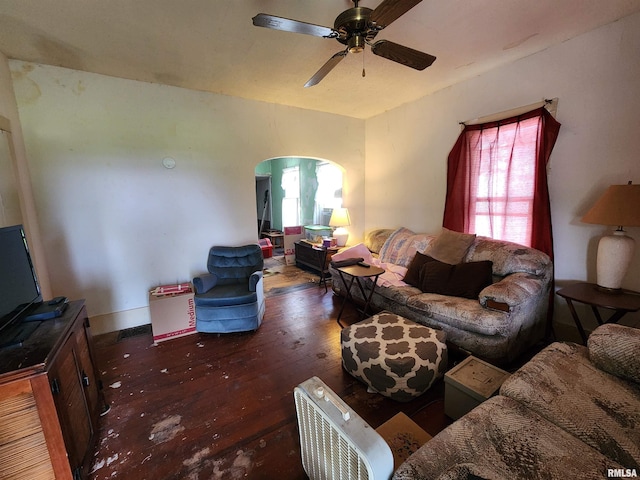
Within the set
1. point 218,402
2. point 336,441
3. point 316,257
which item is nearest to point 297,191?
point 316,257

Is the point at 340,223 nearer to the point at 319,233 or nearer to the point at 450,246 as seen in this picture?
the point at 319,233

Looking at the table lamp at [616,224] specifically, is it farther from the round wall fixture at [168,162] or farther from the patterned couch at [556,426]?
the round wall fixture at [168,162]

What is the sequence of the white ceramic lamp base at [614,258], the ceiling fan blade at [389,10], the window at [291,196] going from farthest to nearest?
the window at [291,196] < the white ceramic lamp base at [614,258] < the ceiling fan blade at [389,10]

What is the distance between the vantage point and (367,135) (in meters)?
4.54

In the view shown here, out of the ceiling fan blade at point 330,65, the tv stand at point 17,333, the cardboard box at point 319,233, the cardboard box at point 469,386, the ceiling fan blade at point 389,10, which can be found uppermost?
the ceiling fan blade at point 389,10

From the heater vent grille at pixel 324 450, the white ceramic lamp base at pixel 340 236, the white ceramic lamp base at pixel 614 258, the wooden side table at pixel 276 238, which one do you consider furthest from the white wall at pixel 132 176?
the white ceramic lamp base at pixel 614 258

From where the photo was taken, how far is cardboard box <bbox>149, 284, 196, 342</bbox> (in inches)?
104

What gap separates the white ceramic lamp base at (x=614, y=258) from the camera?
1988mm

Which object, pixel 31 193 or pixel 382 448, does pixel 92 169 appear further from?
pixel 382 448

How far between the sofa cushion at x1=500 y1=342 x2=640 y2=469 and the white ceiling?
89.9 inches

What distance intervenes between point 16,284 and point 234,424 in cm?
144

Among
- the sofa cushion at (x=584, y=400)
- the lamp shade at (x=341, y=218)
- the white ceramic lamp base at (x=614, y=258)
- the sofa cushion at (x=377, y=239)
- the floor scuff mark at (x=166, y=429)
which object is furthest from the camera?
the lamp shade at (x=341, y=218)

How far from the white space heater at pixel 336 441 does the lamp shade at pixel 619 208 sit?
231 cm

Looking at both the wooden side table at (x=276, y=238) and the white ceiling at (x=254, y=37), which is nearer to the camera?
the white ceiling at (x=254, y=37)
